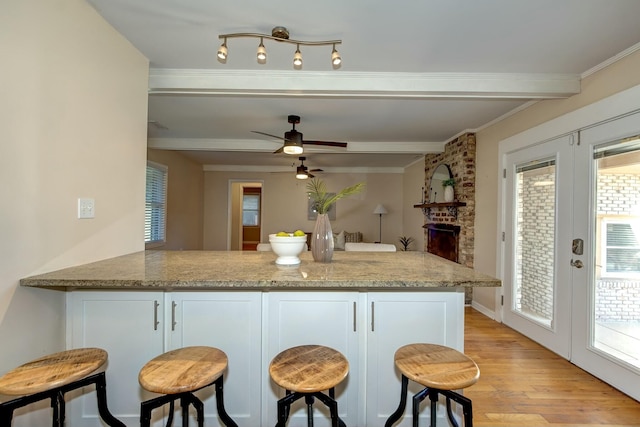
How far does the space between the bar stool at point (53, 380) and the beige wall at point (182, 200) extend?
400 cm

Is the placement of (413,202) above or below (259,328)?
above

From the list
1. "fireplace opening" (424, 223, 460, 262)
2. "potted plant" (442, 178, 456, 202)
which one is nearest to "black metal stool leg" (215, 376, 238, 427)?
"fireplace opening" (424, 223, 460, 262)

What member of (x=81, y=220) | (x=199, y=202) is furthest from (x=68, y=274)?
(x=199, y=202)

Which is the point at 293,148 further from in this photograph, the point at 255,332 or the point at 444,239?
the point at 444,239

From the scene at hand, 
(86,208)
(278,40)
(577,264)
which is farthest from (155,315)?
(577,264)

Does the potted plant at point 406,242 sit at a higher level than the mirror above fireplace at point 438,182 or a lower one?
lower

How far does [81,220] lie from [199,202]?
5.40 m

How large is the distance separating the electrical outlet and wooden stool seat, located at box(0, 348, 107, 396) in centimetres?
79

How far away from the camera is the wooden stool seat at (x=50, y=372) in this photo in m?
1.04

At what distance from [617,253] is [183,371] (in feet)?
9.85

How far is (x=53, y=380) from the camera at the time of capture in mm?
1090

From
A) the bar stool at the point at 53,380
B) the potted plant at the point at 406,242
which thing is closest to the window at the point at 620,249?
the bar stool at the point at 53,380

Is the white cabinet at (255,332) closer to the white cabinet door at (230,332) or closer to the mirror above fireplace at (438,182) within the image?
the white cabinet door at (230,332)

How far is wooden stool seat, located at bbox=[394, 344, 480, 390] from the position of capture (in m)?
1.13
